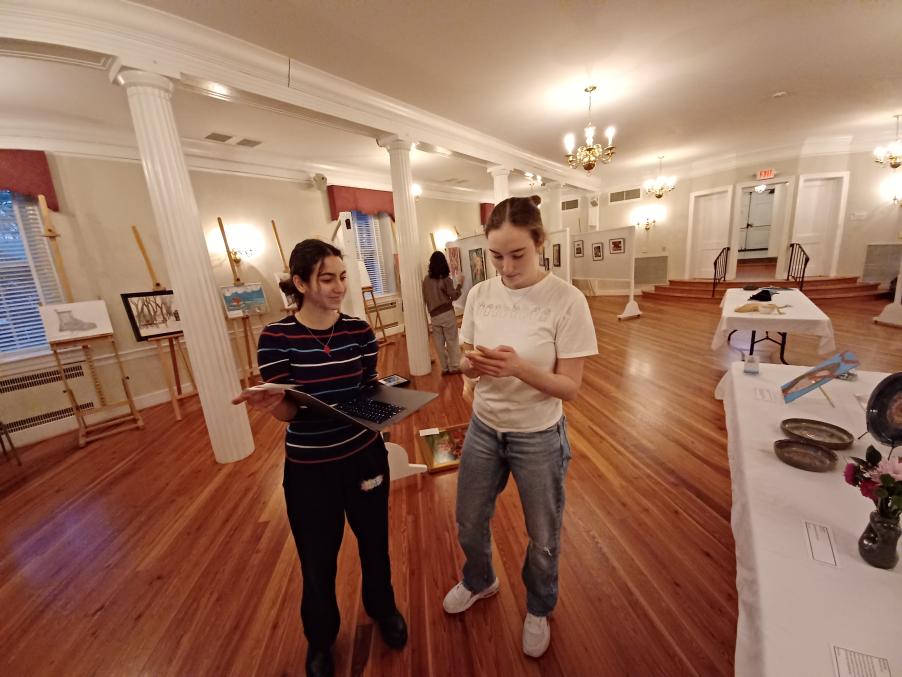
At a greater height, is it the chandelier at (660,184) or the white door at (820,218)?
the chandelier at (660,184)

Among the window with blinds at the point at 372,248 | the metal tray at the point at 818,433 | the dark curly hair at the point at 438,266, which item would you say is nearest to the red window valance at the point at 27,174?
the window with blinds at the point at 372,248

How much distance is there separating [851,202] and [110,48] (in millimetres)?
13060

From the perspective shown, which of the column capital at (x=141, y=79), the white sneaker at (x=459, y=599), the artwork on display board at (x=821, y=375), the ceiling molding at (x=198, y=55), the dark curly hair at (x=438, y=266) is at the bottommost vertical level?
the white sneaker at (x=459, y=599)

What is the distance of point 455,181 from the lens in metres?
8.30

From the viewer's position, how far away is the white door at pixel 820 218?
26.3 feet

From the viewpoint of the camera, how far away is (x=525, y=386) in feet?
3.99

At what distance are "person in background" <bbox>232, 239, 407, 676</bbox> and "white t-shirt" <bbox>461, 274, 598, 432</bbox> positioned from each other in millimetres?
497

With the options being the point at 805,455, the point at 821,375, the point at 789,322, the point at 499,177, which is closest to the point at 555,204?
the point at 499,177

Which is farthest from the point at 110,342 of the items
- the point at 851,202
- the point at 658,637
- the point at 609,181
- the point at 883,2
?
the point at 851,202

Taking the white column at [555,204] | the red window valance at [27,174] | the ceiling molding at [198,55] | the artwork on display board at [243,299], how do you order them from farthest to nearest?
the white column at [555,204]
the artwork on display board at [243,299]
the red window valance at [27,174]
the ceiling molding at [198,55]

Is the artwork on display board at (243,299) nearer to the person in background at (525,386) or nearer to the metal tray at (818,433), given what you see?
the person in background at (525,386)

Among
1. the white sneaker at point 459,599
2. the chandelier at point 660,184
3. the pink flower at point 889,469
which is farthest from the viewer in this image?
the chandelier at point 660,184

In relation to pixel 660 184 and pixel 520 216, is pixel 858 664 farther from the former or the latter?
pixel 660 184

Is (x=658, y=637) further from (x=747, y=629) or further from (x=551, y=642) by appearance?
(x=747, y=629)
